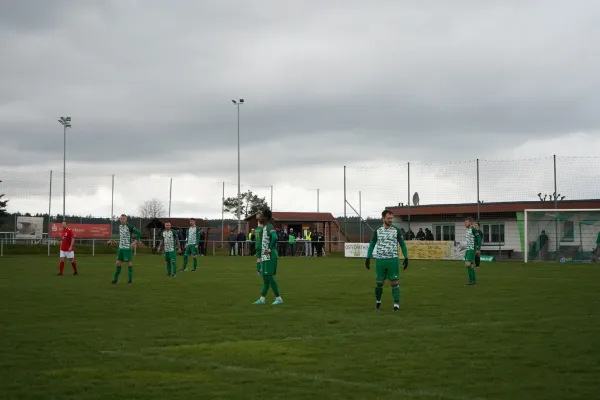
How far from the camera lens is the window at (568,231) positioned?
4488 centimetres

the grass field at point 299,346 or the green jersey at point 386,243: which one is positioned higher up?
the green jersey at point 386,243

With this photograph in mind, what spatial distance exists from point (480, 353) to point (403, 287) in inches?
482

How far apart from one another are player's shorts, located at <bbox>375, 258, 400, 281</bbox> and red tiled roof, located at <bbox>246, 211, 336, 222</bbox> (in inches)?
1747

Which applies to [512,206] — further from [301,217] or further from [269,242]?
[269,242]

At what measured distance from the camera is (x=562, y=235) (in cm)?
4509

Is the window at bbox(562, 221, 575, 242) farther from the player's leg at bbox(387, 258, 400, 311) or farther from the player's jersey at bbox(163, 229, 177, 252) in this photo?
the player's leg at bbox(387, 258, 400, 311)

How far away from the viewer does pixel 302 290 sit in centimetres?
2098

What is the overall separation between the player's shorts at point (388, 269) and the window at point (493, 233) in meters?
35.9

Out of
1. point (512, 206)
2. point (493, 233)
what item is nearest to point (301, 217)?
point (493, 233)

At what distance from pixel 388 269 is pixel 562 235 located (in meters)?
32.6

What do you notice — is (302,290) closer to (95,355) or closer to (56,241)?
(95,355)

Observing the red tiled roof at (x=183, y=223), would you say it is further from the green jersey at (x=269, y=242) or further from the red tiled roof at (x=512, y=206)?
the green jersey at (x=269, y=242)

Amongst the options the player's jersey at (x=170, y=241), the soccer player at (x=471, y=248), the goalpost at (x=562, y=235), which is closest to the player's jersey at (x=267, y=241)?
the soccer player at (x=471, y=248)

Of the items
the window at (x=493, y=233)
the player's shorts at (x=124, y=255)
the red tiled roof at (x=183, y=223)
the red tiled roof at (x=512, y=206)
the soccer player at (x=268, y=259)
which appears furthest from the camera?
the red tiled roof at (x=183, y=223)
